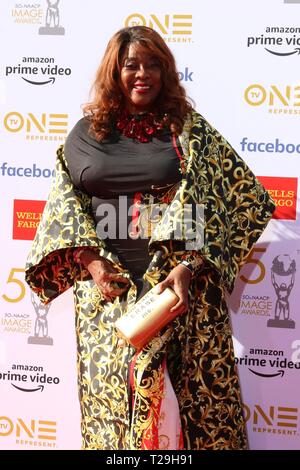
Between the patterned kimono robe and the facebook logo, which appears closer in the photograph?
the patterned kimono robe

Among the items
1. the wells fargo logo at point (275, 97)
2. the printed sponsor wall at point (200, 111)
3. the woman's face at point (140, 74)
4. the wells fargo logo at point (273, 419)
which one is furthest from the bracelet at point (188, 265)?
the wells fargo logo at point (273, 419)

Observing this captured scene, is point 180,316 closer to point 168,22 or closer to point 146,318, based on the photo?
point 146,318

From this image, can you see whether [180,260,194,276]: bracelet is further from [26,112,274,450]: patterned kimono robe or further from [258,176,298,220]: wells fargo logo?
[258,176,298,220]: wells fargo logo

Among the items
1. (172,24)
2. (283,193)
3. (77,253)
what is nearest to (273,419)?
(283,193)

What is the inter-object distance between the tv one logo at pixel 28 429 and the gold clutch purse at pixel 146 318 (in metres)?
1.25

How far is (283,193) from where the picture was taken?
11.9ft

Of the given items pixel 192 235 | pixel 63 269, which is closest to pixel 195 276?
pixel 192 235

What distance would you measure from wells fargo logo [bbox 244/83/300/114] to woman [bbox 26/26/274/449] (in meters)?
0.48

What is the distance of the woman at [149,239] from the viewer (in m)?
2.99

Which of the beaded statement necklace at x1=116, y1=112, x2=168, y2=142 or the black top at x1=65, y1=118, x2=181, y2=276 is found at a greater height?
the beaded statement necklace at x1=116, y1=112, x2=168, y2=142

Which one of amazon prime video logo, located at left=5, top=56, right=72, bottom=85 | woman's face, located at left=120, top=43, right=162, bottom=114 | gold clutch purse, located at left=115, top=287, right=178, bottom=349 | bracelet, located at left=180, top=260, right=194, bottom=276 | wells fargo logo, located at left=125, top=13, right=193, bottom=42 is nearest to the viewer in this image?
gold clutch purse, located at left=115, top=287, right=178, bottom=349

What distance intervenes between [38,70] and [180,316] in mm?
1398

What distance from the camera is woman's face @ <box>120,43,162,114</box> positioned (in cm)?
305

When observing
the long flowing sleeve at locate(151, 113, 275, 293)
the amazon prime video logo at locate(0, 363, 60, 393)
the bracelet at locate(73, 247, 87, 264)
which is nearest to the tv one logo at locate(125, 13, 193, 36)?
the long flowing sleeve at locate(151, 113, 275, 293)
